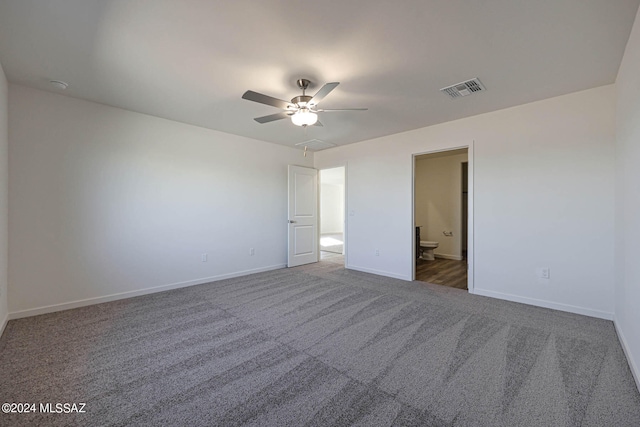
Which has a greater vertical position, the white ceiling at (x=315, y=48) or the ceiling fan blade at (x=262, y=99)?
the white ceiling at (x=315, y=48)

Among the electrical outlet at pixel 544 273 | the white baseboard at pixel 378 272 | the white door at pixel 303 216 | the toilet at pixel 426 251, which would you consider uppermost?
the white door at pixel 303 216

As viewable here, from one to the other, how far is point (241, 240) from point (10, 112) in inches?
125

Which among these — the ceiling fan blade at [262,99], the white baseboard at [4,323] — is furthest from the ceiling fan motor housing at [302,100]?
the white baseboard at [4,323]

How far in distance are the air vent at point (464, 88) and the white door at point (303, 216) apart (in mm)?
3247

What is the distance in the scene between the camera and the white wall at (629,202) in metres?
1.86

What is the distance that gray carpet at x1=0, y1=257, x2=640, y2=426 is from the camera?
5.08 ft

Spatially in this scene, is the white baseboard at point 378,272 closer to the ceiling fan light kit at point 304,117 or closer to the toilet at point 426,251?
the toilet at point 426,251

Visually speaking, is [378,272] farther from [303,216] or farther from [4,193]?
[4,193]

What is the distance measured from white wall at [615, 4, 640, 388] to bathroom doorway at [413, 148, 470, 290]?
3442 millimetres

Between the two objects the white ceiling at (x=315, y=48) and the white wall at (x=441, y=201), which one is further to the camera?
the white wall at (x=441, y=201)

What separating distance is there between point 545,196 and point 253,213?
4.38 meters

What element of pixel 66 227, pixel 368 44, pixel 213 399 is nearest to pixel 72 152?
pixel 66 227

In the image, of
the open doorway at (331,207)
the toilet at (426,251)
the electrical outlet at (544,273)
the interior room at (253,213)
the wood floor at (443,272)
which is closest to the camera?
the interior room at (253,213)

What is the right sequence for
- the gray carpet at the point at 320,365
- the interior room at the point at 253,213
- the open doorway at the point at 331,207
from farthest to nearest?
the open doorway at the point at 331,207 → the interior room at the point at 253,213 → the gray carpet at the point at 320,365
